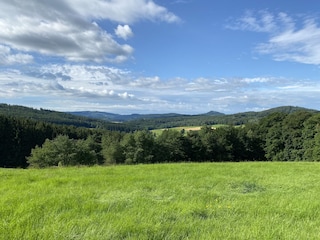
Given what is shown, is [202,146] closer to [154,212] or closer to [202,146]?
[202,146]

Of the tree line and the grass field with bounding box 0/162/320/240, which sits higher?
the grass field with bounding box 0/162/320/240

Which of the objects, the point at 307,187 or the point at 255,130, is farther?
the point at 255,130

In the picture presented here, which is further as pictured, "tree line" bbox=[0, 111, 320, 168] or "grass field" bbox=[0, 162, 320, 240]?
"tree line" bbox=[0, 111, 320, 168]

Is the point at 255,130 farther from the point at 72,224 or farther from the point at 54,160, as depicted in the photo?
the point at 72,224

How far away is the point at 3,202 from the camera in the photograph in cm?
642

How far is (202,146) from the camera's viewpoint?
76500 millimetres

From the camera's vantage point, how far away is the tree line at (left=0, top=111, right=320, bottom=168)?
65.6 m

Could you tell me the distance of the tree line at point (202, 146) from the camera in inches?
2584

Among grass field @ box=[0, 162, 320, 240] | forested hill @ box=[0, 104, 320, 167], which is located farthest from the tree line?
grass field @ box=[0, 162, 320, 240]

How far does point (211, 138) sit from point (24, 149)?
200ft

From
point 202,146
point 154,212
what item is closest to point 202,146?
point 202,146

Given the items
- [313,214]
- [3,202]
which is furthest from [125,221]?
[313,214]

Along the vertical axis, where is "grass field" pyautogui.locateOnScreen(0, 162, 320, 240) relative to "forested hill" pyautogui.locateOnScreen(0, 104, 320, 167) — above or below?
above

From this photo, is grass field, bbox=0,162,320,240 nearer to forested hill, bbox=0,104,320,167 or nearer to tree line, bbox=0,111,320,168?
forested hill, bbox=0,104,320,167
